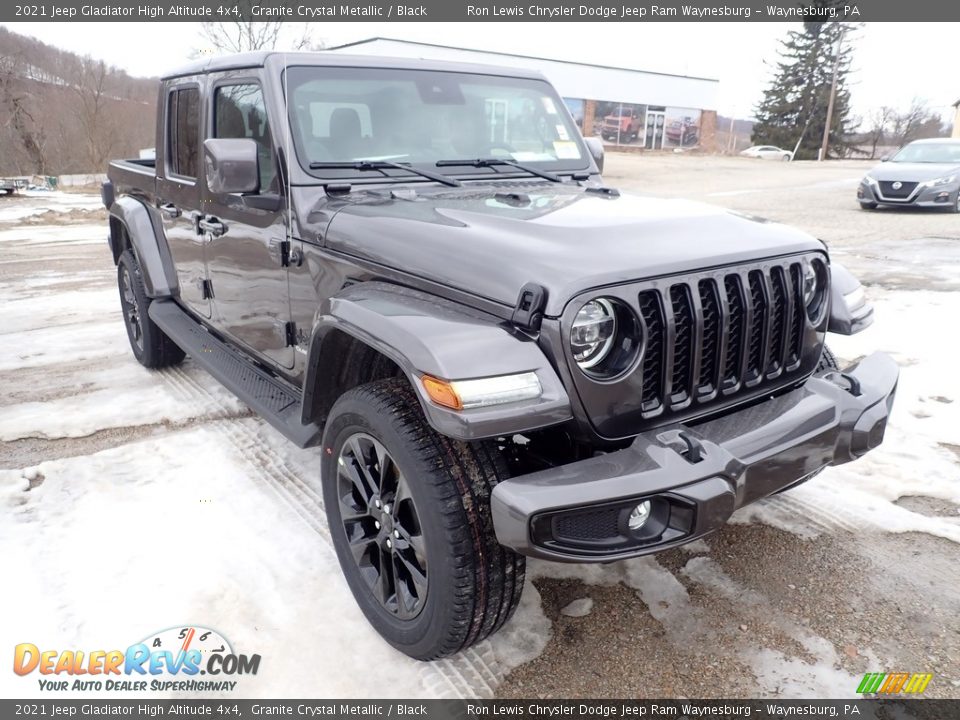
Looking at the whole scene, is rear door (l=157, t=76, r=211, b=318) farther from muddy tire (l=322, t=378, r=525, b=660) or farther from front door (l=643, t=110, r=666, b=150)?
front door (l=643, t=110, r=666, b=150)

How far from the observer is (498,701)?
2230mm

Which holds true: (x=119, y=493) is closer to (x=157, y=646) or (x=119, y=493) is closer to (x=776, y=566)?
(x=157, y=646)

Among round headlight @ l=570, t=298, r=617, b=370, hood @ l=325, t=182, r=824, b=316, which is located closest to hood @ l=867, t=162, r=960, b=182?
hood @ l=325, t=182, r=824, b=316

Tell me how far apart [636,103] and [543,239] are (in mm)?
40341

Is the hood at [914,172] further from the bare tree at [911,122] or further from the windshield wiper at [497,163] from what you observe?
the bare tree at [911,122]

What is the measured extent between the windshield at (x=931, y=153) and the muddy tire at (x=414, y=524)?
1549 cm

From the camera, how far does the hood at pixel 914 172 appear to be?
1341 centimetres

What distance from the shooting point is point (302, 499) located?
134 inches

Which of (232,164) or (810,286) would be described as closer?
(810,286)

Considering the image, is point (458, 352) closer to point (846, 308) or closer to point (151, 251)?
point (846, 308)

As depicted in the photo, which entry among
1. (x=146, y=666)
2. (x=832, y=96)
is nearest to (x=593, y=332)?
(x=146, y=666)

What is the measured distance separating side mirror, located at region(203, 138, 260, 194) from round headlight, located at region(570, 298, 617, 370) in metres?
1.62

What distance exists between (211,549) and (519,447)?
1.53 m

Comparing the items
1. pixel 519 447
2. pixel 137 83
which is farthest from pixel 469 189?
pixel 137 83
